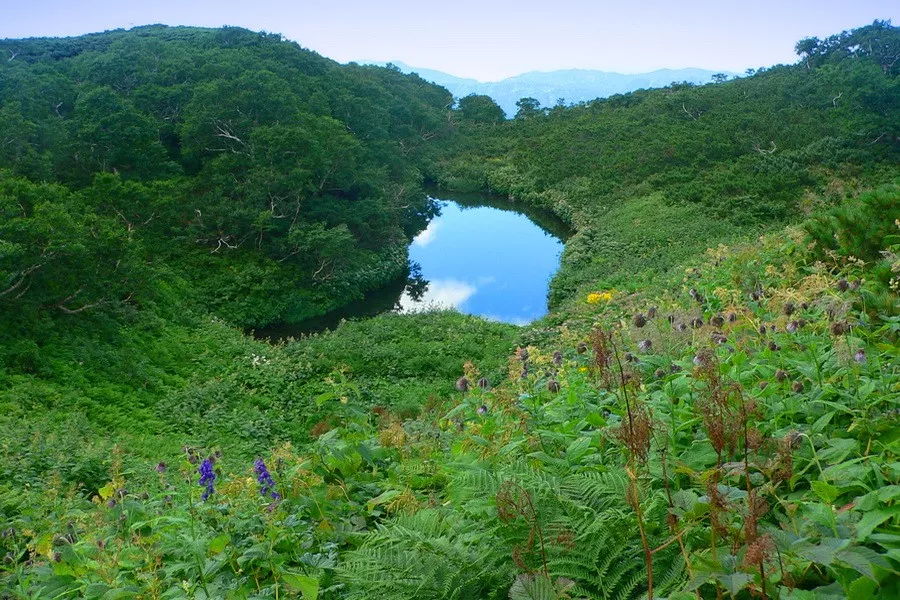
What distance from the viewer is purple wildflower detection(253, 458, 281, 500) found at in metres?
2.84

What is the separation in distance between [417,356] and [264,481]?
33.9ft

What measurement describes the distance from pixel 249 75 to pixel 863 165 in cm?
2266

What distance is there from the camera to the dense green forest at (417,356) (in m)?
2.21

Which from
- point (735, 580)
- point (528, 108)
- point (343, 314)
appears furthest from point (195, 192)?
point (528, 108)

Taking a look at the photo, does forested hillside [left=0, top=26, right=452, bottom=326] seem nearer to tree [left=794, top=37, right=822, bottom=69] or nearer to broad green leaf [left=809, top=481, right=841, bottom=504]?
broad green leaf [left=809, top=481, right=841, bottom=504]

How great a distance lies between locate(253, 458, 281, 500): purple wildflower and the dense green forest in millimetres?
32

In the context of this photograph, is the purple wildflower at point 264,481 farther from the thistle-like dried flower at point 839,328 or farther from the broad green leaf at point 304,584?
the thistle-like dried flower at point 839,328

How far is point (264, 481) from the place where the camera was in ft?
9.71

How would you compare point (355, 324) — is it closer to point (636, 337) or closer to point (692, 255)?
point (692, 255)

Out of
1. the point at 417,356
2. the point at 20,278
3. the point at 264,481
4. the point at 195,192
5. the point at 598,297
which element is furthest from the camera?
the point at 195,192

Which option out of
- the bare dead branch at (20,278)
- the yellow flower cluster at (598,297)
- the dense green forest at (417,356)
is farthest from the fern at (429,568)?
the yellow flower cluster at (598,297)

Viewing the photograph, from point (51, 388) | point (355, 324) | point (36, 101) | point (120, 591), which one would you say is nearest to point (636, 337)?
point (120, 591)

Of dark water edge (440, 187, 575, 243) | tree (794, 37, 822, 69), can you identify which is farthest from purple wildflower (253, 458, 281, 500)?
tree (794, 37, 822, 69)

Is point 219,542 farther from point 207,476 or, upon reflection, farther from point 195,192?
point 195,192
